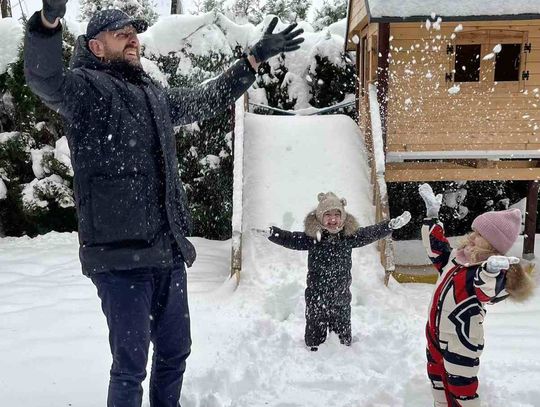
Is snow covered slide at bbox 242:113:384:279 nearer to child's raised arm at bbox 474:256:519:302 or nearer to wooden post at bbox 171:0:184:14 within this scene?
child's raised arm at bbox 474:256:519:302

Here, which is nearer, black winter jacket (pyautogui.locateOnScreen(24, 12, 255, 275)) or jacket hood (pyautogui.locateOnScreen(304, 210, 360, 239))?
black winter jacket (pyautogui.locateOnScreen(24, 12, 255, 275))

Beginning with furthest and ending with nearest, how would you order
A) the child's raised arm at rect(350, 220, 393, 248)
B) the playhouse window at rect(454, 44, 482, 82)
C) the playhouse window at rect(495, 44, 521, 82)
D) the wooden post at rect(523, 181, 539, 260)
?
the playhouse window at rect(454, 44, 482, 82) → the playhouse window at rect(495, 44, 521, 82) → the wooden post at rect(523, 181, 539, 260) → the child's raised arm at rect(350, 220, 393, 248)

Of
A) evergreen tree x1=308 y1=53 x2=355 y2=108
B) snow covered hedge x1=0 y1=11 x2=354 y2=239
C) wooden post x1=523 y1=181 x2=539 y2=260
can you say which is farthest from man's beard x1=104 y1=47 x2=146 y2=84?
evergreen tree x1=308 y1=53 x2=355 y2=108

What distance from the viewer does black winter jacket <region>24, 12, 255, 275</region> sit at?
206 cm

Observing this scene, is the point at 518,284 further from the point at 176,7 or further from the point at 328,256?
the point at 176,7

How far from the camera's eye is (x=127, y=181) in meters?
2.10

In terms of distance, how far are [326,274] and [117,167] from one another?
2451mm

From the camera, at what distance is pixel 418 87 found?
755 centimetres

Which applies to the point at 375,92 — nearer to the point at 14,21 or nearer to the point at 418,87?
the point at 418,87

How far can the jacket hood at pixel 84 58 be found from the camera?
214 centimetres

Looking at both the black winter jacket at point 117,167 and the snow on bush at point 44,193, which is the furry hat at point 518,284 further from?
the snow on bush at point 44,193

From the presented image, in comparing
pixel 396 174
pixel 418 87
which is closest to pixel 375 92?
pixel 418 87

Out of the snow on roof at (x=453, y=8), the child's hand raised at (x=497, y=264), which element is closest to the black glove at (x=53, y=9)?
the child's hand raised at (x=497, y=264)

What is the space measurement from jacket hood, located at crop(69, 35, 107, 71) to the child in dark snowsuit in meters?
2.16
